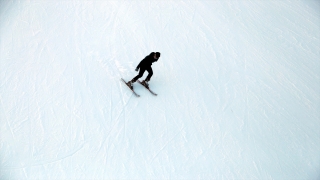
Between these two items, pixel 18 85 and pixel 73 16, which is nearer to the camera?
pixel 18 85

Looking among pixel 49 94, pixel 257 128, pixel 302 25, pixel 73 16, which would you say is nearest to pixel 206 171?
pixel 257 128

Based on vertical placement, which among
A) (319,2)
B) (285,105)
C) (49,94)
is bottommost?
(49,94)

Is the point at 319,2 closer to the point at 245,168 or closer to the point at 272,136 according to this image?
the point at 272,136

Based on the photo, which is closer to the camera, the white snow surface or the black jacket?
the white snow surface

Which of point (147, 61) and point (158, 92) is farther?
point (158, 92)

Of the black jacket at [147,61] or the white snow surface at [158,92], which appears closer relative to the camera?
the white snow surface at [158,92]

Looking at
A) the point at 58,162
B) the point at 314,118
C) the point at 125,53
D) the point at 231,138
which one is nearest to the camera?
the point at 58,162

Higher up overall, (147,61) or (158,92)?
(147,61)

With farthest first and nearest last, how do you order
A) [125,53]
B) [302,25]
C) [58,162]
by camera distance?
[302,25] → [125,53] → [58,162]
